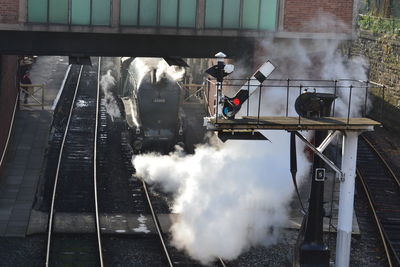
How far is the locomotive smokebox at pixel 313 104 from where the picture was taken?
1299 cm

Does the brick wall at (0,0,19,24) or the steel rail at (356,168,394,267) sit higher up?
the brick wall at (0,0,19,24)

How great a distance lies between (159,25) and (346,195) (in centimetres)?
725

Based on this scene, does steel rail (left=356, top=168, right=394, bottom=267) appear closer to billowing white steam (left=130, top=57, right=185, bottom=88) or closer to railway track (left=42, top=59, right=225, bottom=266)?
railway track (left=42, top=59, right=225, bottom=266)

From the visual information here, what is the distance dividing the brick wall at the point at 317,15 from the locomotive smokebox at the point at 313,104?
20.8 feet

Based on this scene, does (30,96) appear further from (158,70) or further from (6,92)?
(158,70)

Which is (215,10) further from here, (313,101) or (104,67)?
(104,67)

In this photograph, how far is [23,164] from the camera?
2122 centimetres

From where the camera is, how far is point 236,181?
16.4 m

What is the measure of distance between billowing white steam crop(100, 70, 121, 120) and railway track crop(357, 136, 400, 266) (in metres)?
9.19

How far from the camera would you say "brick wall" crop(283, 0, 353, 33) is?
19.1 metres

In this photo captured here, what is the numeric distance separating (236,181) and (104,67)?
21285 millimetres

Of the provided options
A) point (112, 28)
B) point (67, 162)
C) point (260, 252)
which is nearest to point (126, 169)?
point (67, 162)

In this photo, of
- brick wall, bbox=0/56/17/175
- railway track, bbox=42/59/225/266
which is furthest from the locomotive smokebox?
brick wall, bbox=0/56/17/175

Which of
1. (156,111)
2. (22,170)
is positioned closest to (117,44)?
(156,111)
